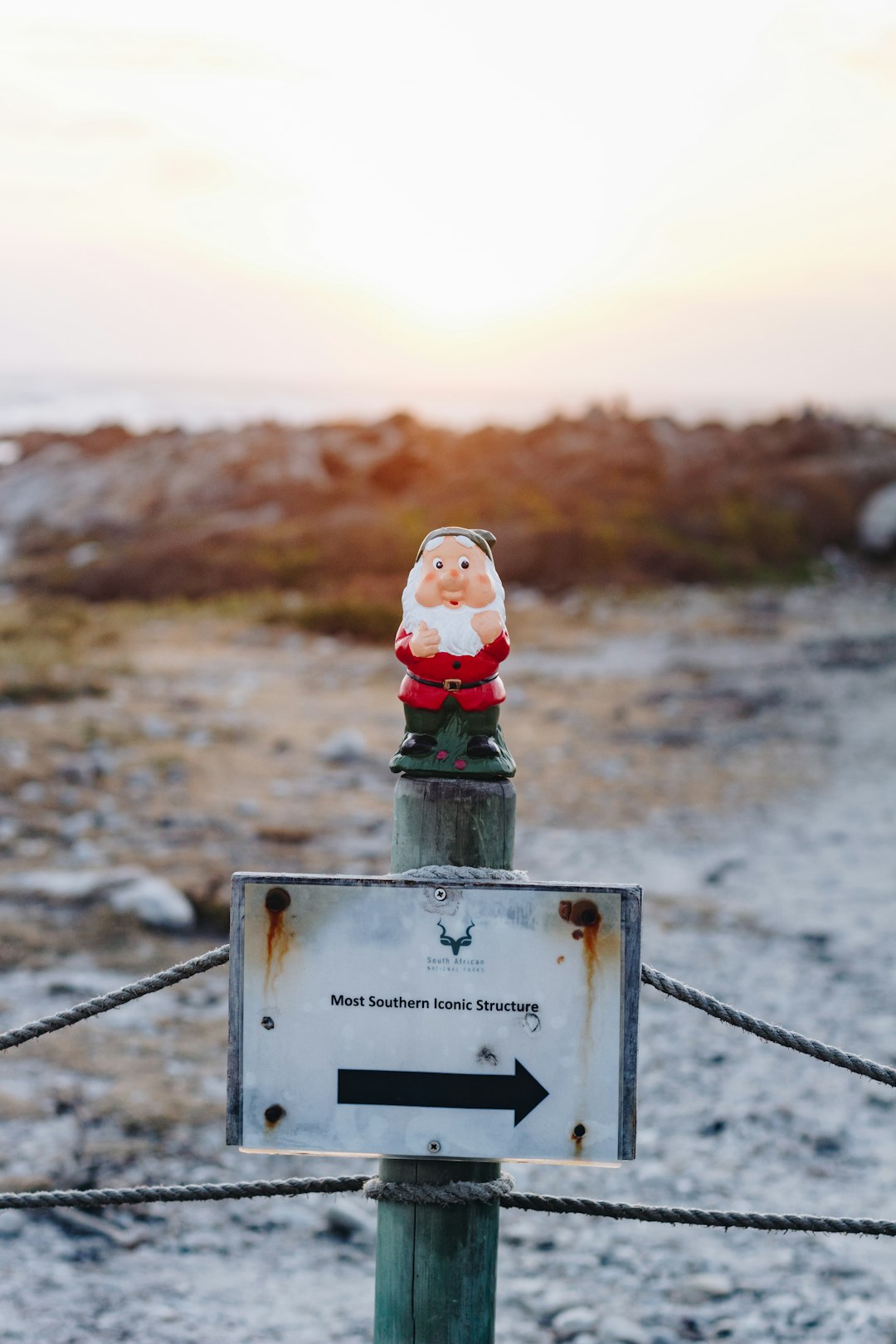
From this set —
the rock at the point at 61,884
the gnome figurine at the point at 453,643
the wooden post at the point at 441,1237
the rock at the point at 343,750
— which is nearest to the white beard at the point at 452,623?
the gnome figurine at the point at 453,643

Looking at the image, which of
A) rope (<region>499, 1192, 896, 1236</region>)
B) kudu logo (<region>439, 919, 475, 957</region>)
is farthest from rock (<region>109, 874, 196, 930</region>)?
kudu logo (<region>439, 919, 475, 957</region>)

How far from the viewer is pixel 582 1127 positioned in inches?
67.2

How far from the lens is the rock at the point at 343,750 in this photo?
7785 mm

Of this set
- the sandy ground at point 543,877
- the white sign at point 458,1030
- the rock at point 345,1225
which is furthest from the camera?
the rock at point 345,1225

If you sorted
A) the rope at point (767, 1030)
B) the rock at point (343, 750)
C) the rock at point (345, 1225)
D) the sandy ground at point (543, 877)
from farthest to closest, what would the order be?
the rock at point (343, 750) → the rock at point (345, 1225) → the sandy ground at point (543, 877) → the rope at point (767, 1030)

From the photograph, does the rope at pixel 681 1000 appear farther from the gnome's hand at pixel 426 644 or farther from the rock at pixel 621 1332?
the rock at pixel 621 1332

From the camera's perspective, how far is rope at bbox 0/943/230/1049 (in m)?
1.91

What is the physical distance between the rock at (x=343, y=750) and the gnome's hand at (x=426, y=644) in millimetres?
5827

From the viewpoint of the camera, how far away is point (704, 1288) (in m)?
3.20

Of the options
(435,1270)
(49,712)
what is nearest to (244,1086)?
(435,1270)

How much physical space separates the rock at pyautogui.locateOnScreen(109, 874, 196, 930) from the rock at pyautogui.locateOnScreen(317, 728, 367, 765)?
8.26 ft

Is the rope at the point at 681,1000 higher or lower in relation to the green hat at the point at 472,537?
lower

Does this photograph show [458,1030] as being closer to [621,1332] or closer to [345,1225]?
[621,1332]

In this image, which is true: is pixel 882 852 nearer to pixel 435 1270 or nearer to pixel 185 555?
pixel 435 1270
